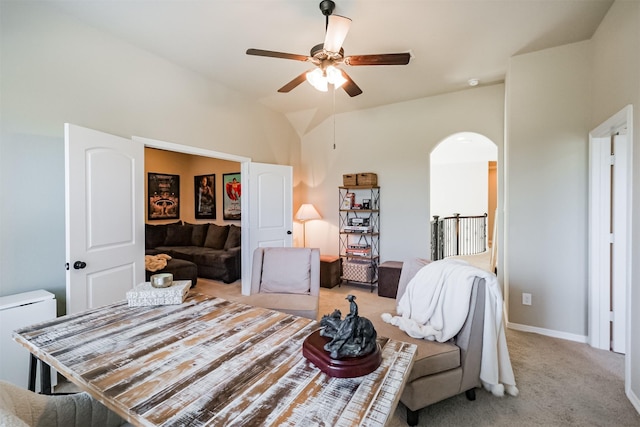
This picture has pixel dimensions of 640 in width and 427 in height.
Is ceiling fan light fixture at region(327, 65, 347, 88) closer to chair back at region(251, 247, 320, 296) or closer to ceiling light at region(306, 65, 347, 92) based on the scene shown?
ceiling light at region(306, 65, 347, 92)

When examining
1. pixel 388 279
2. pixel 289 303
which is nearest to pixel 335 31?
pixel 289 303

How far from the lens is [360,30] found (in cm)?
251

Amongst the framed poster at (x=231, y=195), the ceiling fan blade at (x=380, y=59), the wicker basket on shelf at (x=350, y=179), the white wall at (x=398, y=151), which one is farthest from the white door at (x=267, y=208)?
the ceiling fan blade at (x=380, y=59)

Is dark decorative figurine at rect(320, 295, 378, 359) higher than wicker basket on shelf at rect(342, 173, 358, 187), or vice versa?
wicker basket on shelf at rect(342, 173, 358, 187)

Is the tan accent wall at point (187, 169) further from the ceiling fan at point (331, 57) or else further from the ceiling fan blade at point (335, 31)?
the ceiling fan blade at point (335, 31)

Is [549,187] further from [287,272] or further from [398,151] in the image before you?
[287,272]

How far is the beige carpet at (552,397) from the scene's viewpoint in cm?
170

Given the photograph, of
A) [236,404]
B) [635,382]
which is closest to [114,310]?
[236,404]

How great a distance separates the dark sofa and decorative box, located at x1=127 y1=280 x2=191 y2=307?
3.06m

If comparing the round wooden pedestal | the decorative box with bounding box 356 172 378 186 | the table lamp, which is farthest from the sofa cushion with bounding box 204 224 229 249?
the round wooden pedestal

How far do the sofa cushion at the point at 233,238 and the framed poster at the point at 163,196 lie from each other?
192 centimetres

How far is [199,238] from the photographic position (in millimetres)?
5684

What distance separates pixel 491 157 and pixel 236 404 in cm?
845

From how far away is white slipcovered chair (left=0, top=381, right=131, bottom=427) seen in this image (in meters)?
0.80
